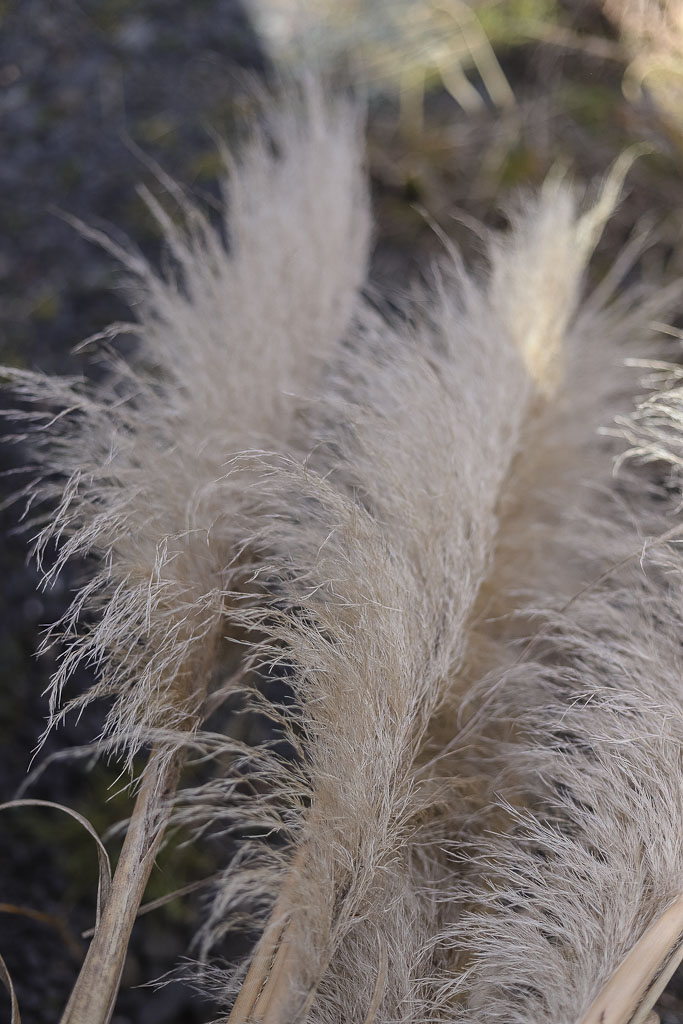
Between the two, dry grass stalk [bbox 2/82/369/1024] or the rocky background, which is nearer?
dry grass stalk [bbox 2/82/369/1024]

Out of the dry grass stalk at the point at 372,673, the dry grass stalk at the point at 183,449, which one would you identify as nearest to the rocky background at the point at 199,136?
the dry grass stalk at the point at 183,449

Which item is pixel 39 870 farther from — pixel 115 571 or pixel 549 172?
pixel 549 172

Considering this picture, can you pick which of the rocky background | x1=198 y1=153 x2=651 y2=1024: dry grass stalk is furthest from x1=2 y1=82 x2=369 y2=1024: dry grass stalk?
the rocky background

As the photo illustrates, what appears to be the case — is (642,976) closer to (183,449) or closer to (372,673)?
(372,673)

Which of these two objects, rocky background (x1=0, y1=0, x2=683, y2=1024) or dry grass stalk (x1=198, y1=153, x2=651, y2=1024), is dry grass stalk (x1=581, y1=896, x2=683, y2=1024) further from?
rocky background (x1=0, y1=0, x2=683, y2=1024)

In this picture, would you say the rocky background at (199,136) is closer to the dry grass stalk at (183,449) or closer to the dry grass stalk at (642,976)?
the dry grass stalk at (183,449)

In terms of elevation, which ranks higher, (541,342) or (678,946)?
(541,342)

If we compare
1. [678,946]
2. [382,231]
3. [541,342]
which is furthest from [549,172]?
[678,946]

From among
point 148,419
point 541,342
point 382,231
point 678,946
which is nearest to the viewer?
point 678,946
